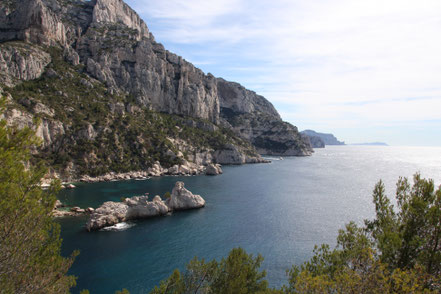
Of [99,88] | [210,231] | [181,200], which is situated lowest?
[210,231]

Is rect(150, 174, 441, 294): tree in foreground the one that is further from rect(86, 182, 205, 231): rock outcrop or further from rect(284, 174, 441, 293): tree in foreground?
rect(86, 182, 205, 231): rock outcrop

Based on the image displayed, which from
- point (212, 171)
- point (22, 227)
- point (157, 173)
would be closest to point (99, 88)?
point (157, 173)

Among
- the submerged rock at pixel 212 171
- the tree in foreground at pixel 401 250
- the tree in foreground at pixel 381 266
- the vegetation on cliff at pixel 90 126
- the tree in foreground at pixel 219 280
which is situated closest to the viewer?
the tree in foreground at pixel 381 266

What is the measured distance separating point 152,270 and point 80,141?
71.0 m

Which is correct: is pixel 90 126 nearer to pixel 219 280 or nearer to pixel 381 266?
pixel 219 280

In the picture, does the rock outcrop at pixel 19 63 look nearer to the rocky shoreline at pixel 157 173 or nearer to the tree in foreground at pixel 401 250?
the rocky shoreline at pixel 157 173

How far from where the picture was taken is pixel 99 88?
11638 centimetres

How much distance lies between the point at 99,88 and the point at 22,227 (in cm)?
11786

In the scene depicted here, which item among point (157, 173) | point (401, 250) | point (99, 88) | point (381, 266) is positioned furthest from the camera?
point (99, 88)

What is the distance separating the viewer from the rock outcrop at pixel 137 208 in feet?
162

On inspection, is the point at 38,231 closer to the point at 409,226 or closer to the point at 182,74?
the point at 409,226

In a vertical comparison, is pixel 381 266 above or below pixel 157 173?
above

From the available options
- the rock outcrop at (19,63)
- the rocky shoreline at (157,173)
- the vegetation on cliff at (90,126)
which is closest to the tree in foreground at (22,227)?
the vegetation on cliff at (90,126)

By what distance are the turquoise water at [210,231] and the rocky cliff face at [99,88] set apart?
2327 centimetres
